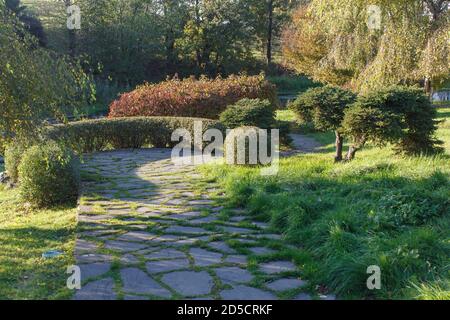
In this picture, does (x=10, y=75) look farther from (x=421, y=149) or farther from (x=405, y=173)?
(x=421, y=149)

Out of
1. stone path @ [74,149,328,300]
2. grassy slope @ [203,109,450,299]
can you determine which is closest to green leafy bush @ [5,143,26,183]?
stone path @ [74,149,328,300]

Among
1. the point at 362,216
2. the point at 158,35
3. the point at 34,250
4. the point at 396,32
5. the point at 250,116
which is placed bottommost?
the point at 34,250

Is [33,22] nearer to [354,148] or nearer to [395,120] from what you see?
[354,148]

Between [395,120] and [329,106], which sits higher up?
[329,106]

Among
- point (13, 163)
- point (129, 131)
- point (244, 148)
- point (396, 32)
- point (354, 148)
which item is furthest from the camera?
point (129, 131)

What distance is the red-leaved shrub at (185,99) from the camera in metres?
15.1

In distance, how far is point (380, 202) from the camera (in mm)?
5582

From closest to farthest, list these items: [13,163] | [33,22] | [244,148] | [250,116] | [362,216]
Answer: [362,216] → [244,148] → [13,163] → [250,116] → [33,22]

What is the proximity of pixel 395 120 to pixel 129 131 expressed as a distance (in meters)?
7.62

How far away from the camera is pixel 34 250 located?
204 inches

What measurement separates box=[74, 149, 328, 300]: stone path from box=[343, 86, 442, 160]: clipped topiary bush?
2512 mm

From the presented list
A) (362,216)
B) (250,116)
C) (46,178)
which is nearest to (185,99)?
(250,116)

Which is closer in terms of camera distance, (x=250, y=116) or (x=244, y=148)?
(x=244, y=148)

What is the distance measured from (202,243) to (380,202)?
208 centimetres
